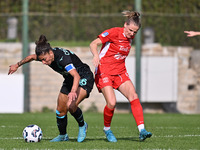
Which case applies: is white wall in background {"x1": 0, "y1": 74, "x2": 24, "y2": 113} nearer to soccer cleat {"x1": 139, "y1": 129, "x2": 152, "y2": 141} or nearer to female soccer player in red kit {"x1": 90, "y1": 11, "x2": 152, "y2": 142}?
female soccer player in red kit {"x1": 90, "y1": 11, "x2": 152, "y2": 142}

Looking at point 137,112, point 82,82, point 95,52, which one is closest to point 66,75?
point 82,82

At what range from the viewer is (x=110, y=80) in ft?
22.1

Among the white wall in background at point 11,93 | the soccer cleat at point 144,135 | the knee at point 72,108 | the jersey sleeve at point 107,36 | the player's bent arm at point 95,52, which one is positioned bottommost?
the white wall in background at point 11,93

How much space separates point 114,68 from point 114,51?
0.24m

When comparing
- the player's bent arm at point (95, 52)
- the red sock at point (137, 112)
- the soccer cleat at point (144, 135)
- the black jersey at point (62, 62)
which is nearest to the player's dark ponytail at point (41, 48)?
the black jersey at point (62, 62)

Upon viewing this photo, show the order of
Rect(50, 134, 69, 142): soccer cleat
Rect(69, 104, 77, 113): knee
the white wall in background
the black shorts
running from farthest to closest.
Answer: the white wall in background
Rect(50, 134, 69, 142): soccer cleat
the black shorts
Rect(69, 104, 77, 113): knee

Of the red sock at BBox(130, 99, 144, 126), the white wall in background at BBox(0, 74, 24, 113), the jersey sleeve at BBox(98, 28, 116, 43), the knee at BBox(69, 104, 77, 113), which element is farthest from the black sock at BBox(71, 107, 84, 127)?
the white wall in background at BBox(0, 74, 24, 113)

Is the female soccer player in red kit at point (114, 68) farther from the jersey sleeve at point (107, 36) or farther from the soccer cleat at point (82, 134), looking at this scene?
the soccer cleat at point (82, 134)

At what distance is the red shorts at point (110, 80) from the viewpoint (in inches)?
264

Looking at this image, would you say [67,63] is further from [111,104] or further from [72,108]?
[111,104]

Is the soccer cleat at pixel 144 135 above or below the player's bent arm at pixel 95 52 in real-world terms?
below

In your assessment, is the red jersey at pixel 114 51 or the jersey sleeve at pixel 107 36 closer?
the jersey sleeve at pixel 107 36

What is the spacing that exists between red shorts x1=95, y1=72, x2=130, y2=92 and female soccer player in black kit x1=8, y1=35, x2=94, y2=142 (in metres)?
0.13

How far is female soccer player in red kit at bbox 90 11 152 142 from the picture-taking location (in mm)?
6617
